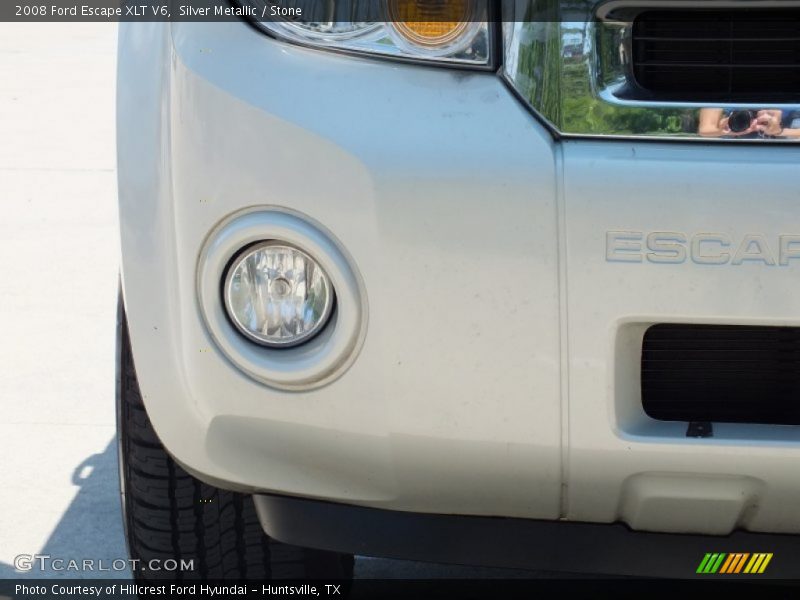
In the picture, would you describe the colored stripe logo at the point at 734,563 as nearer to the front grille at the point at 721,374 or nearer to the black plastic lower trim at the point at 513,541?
the black plastic lower trim at the point at 513,541

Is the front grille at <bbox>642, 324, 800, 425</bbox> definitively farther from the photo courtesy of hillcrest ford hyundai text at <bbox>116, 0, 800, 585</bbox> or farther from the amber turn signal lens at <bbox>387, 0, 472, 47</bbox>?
the amber turn signal lens at <bbox>387, 0, 472, 47</bbox>

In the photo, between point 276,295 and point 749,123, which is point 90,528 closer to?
point 276,295

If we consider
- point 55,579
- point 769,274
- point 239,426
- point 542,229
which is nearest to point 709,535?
point 769,274

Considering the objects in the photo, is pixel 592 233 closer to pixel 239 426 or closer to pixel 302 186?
pixel 302 186

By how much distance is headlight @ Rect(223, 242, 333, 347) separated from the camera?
1738 mm

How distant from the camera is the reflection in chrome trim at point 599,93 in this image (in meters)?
1.67

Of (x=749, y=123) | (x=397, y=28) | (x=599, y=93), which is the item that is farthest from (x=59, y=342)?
(x=749, y=123)

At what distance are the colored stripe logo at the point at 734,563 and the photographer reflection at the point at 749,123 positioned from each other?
641mm

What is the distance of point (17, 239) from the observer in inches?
202

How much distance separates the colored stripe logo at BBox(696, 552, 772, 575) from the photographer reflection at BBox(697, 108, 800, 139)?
64 cm

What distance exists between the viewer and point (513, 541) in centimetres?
191

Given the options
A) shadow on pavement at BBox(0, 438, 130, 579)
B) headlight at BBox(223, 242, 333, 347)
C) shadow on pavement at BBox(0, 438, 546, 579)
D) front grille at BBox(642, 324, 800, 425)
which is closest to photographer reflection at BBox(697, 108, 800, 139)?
front grille at BBox(642, 324, 800, 425)

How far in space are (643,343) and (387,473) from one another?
40cm

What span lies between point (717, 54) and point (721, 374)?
1.44 feet
